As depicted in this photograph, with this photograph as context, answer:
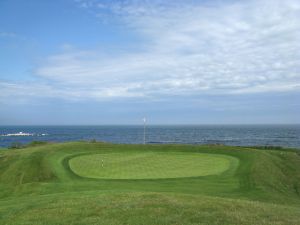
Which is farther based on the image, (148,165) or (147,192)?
(148,165)

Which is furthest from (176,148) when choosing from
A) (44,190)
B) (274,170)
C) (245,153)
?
(44,190)

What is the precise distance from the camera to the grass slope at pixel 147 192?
11.2m

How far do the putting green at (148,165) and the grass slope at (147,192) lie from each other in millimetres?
583

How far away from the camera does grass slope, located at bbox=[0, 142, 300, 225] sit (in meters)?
11.2

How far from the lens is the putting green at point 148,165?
23.0 meters

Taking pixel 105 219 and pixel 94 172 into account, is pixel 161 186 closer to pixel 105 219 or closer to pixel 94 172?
pixel 94 172

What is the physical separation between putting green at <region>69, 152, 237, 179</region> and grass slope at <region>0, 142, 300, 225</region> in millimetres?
583

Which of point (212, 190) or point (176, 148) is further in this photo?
point (176, 148)

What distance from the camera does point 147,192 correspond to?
1499 centimetres

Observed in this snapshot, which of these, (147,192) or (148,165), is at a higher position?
(148,165)

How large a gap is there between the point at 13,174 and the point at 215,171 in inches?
558

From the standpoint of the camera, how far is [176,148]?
1344 inches

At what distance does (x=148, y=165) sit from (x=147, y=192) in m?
10.8

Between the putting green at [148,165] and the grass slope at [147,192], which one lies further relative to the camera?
the putting green at [148,165]
